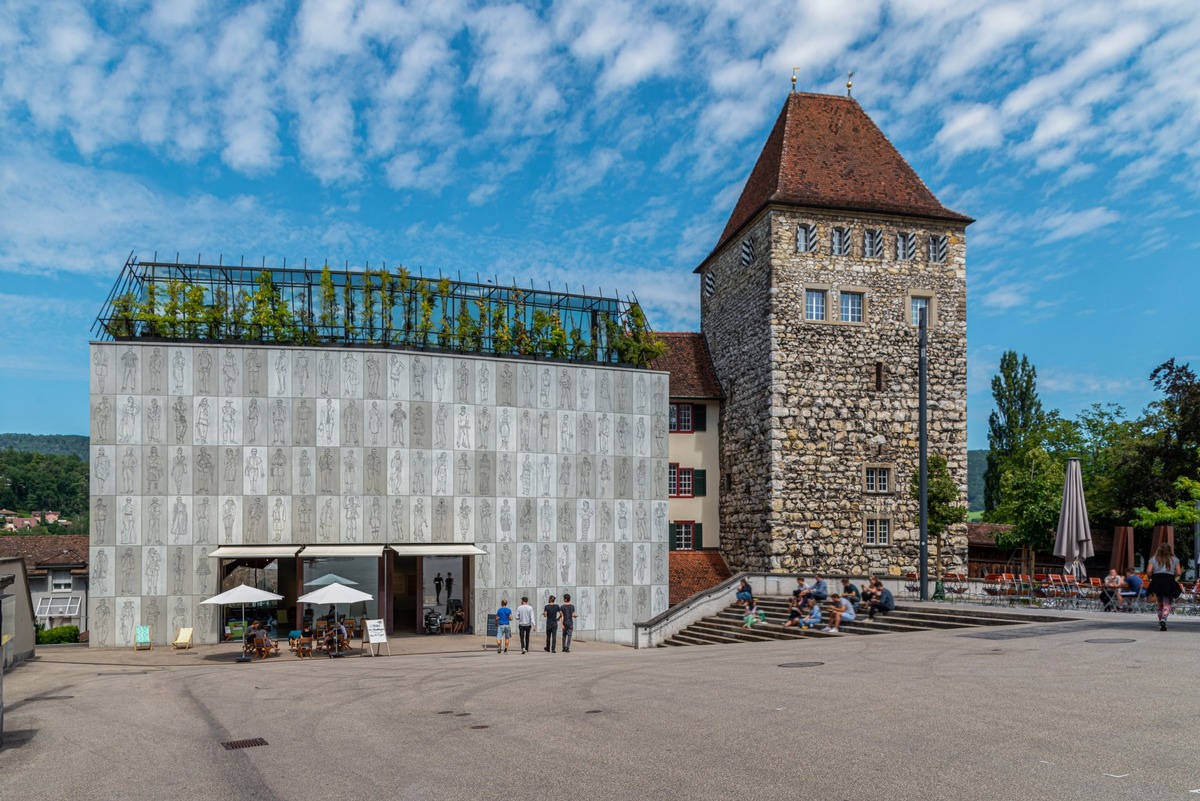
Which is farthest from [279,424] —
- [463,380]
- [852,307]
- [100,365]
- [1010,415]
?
[1010,415]

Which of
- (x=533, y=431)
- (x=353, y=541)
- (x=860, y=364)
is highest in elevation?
(x=860, y=364)

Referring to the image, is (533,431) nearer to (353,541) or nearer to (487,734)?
(353,541)

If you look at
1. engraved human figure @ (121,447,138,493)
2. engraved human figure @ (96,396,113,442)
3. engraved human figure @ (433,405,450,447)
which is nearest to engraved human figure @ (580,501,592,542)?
engraved human figure @ (433,405,450,447)

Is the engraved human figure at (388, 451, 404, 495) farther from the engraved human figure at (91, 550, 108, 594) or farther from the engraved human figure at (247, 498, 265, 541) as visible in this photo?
the engraved human figure at (91, 550, 108, 594)

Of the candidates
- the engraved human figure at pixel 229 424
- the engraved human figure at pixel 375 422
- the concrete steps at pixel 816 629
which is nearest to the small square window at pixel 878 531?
the concrete steps at pixel 816 629

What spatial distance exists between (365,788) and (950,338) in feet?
106

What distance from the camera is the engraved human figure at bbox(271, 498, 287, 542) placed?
2803 centimetres

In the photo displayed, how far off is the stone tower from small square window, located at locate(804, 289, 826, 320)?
5 cm

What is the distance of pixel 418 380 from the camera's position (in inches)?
1168

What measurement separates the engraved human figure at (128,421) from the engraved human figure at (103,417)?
1.05 ft

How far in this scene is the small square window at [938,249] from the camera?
3666 cm

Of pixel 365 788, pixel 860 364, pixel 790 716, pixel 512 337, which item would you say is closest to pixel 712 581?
pixel 860 364

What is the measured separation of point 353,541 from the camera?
28.5 metres

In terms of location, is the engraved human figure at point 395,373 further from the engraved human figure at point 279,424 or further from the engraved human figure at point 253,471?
the engraved human figure at point 253,471
